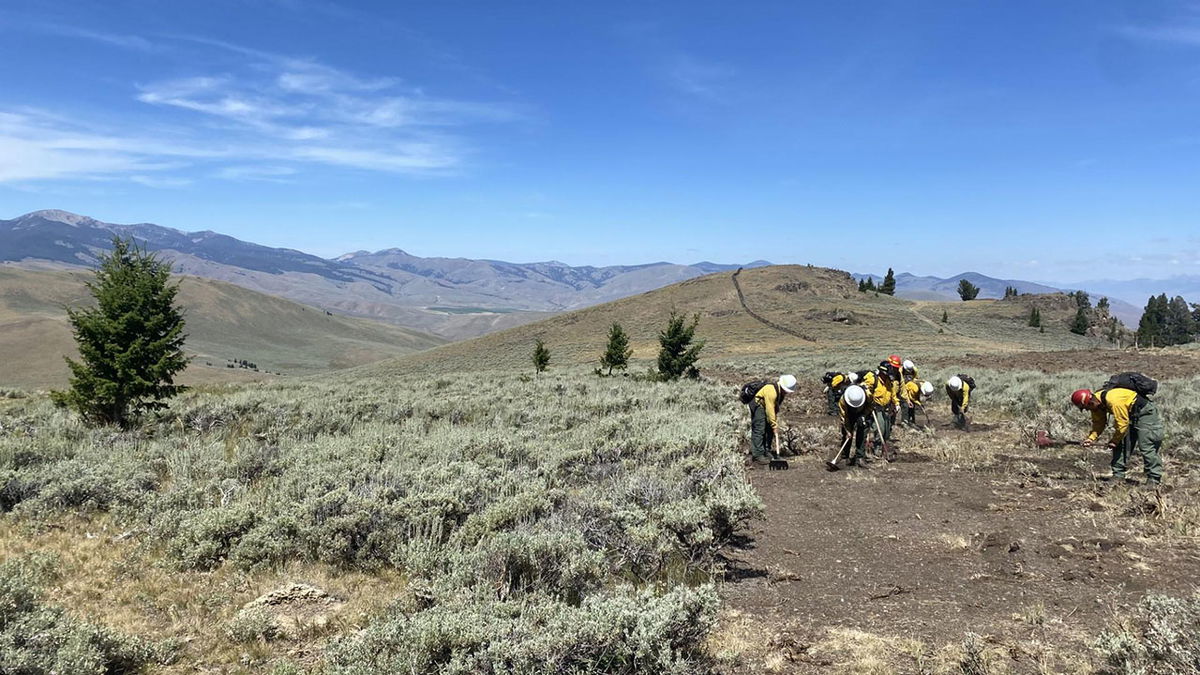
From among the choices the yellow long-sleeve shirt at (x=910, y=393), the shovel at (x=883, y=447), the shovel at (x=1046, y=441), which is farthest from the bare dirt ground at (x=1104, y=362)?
the shovel at (x=883, y=447)

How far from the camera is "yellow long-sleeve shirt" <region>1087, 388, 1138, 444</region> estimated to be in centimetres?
824

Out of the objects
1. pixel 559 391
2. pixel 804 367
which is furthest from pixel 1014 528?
pixel 804 367

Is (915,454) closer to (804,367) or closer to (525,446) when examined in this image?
(525,446)

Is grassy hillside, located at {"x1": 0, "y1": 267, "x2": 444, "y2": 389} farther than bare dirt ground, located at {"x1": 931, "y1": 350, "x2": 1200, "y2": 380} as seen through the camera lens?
Yes

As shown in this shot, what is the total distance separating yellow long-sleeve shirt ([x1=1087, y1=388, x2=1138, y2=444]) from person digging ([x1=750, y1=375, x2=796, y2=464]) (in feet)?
13.9

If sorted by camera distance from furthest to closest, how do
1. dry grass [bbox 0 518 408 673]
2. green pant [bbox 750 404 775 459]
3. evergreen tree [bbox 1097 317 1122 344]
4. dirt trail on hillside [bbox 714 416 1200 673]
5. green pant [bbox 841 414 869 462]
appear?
evergreen tree [bbox 1097 317 1122 344], green pant [bbox 750 404 775 459], green pant [bbox 841 414 869 462], dirt trail on hillside [bbox 714 416 1200 673], dry grass [bbox 0 518 408 673]

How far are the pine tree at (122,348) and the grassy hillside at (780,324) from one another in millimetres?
39059

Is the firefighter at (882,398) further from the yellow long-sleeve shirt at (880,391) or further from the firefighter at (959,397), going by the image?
the firefighter at (959,397)

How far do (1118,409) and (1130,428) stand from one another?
1.36 ft

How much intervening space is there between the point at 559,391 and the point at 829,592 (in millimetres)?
13016

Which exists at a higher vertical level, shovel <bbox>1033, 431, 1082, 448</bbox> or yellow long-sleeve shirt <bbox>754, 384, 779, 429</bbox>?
yellow long-sleeve shirt <bbox>754, 384, 779, 429</bbox>

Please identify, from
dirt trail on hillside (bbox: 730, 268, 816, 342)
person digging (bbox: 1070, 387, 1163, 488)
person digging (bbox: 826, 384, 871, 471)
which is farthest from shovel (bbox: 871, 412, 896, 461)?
dirt trail on hillside (bbox: 730, 268, 816, 342)

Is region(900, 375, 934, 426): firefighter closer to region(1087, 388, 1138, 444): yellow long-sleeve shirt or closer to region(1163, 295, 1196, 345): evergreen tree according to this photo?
region(1087, 388, 1138, 444): yellow long-sleeve shirt

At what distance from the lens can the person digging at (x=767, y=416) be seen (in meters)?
10.3
